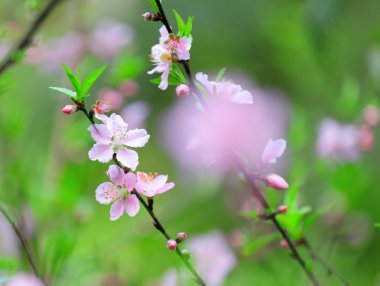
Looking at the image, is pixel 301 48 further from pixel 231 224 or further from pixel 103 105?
pixel 103 105

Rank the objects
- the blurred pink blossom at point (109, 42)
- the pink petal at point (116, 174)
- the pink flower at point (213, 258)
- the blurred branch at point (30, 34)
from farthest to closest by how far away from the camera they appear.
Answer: the blurred pink blossom at point (109, 42), the pink flower at point (213, 258), the blurred branch at point (30, 34), the pink petal at point (116, 174)

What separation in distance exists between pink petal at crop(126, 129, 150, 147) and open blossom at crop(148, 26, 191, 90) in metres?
0.04

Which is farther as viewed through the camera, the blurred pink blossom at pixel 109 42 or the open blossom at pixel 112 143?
the blurred pink blossom at pixel 109 42

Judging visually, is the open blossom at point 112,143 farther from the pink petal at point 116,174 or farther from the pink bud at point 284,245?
the pink bud at point 284,245

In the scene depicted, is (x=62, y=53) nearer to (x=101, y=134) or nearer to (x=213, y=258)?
(x=213, y=258)

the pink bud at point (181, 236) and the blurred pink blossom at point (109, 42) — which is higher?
the pink bud at point (181, 236)

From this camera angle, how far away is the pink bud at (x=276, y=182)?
511 millimetres

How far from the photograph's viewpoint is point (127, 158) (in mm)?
483

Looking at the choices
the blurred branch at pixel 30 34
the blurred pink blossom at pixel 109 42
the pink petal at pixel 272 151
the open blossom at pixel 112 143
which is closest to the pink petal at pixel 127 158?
the open blossom at pixel 112 143

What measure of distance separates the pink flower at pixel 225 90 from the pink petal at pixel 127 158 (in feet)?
0.25

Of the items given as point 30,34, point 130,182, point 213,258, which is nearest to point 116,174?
point 130,182

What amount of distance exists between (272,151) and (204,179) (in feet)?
1.71

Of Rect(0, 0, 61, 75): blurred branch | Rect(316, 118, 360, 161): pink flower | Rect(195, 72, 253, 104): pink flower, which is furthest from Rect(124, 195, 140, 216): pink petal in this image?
Rect(316, 118, 360, 161): pink flower

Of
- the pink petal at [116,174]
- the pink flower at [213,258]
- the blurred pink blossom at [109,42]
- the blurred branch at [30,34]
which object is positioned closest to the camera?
the pink petal at [116,174]
